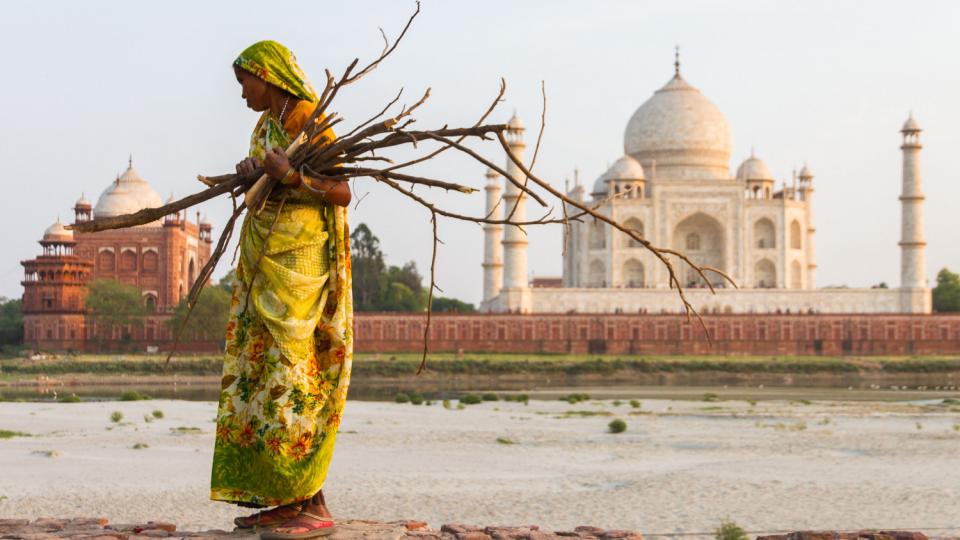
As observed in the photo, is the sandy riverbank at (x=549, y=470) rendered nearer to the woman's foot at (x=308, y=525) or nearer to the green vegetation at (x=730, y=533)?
the green vegetation at (x=730, y=533)

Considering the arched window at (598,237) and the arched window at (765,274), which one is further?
the arched window at (765,274)

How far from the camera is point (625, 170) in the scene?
44156 mm

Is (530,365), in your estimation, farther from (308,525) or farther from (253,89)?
(308,525)

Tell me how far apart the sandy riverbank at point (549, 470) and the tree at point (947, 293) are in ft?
104

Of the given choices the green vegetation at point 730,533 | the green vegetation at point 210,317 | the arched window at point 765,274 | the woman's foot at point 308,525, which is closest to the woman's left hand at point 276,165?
the woman's foot at point 308,525

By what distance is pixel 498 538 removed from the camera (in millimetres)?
4504

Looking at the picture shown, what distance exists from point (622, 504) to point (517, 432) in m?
6.45

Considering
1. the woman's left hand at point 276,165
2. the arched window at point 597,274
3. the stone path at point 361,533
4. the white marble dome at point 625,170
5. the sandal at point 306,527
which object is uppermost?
the white marble dome at point 625,170

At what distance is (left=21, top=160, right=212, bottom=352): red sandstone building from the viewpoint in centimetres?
3862

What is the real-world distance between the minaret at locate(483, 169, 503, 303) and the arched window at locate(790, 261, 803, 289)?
35.6 feet

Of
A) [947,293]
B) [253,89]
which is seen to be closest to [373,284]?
[947,293]

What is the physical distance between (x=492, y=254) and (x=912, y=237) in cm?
1451

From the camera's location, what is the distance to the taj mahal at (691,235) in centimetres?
4106

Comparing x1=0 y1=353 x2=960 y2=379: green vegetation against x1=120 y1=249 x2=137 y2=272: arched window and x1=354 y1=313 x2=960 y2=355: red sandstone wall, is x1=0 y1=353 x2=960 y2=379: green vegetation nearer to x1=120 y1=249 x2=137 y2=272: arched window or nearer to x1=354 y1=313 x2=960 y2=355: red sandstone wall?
x1=354 y1=313 x2=960 y2=355: red sandstone wall
